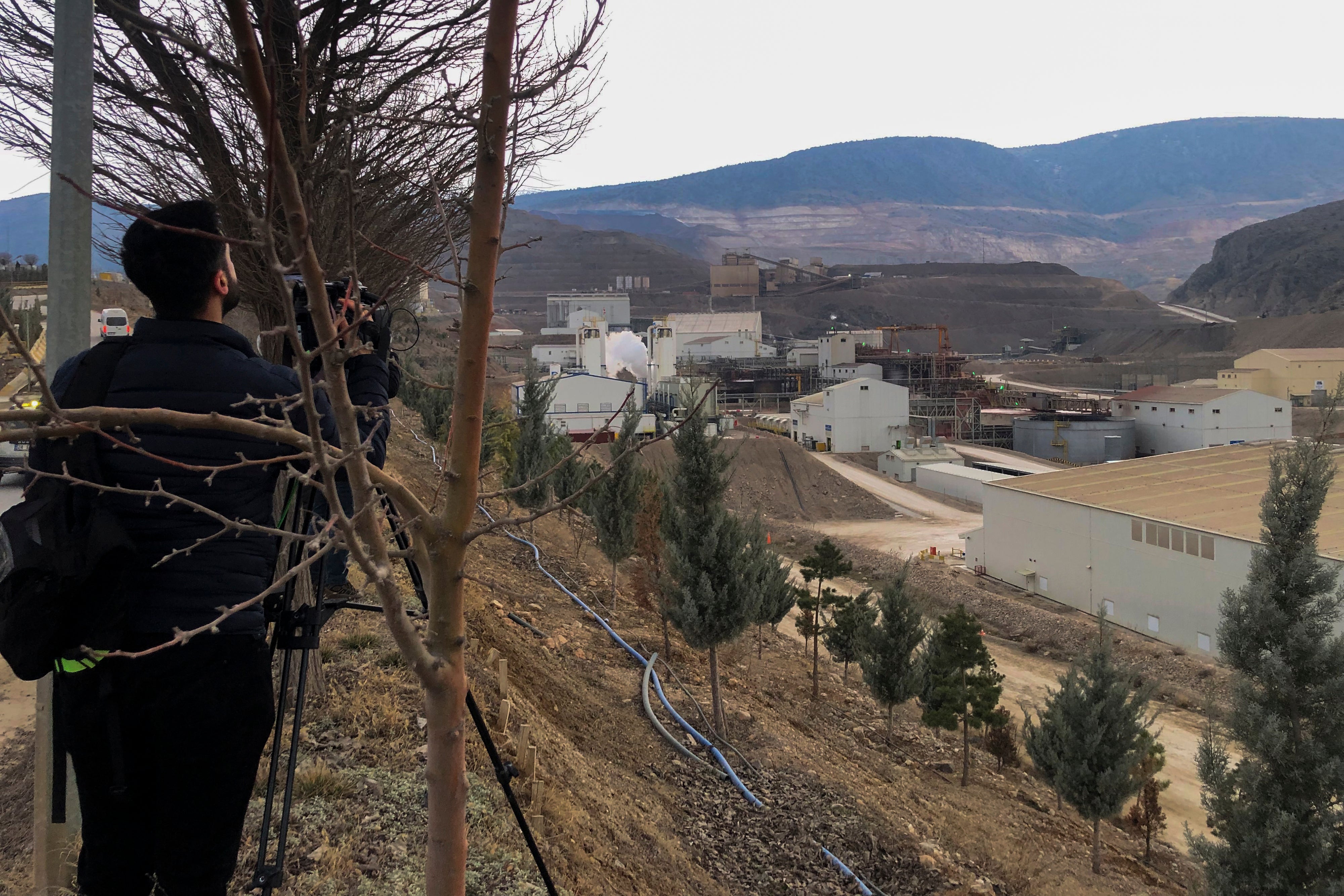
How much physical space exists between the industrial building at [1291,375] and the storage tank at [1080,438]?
39.9 feet

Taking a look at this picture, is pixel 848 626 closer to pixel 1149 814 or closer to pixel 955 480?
pixel 1149 814

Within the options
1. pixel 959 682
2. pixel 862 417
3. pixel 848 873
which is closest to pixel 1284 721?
pixel 959 682

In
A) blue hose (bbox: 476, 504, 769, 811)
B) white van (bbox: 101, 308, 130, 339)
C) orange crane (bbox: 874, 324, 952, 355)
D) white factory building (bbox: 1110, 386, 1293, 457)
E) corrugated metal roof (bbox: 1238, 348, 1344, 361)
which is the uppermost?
orange crane (bbox: 874, 324, 952, 355)

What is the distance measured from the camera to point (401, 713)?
17.3ft

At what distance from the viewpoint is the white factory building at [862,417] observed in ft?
162

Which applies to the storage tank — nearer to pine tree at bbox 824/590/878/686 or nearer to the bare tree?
pine tree at bbox 824/590/878/686

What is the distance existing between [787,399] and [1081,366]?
3340 centimetres

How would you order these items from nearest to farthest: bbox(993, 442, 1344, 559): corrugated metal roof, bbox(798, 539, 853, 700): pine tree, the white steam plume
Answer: bbox(798, 539, 853, 700): pine tree
bbox(993, 442, 1344, 559): corrugated metal roof
the white steam plume

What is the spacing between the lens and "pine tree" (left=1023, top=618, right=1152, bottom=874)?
1159 centimetres

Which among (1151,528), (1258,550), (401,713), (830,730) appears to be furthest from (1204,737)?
(1151,528)

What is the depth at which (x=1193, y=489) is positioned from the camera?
82.9 ft

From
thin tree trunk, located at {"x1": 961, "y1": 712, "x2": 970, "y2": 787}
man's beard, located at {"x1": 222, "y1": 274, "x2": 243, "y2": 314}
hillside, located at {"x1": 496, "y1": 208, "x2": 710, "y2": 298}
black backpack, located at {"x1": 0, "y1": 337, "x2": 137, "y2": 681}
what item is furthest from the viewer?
hillside, located at {"x1": 496, "y1": 208, "x2": 710, "y2": 298}

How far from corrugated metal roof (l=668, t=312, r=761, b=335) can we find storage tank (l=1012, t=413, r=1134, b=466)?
1542 inches

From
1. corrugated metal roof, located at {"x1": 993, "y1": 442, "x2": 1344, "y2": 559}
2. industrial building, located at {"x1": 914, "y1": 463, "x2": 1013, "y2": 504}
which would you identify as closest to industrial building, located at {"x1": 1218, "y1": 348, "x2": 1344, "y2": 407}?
industrial building, located at {"x1": 914, "y1": 463, "x2": 1013, "y2": 504}
